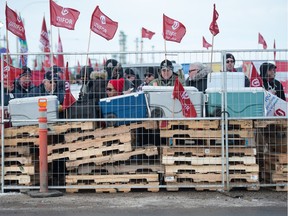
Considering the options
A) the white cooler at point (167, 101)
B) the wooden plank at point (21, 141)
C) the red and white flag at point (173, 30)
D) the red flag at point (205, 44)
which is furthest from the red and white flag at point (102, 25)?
the red flag at point (205, 44)

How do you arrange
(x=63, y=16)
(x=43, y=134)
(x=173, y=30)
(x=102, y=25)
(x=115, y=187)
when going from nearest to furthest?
1. (x=43, y=134)
2. (x=115, y=187)
3. (x=102, y=25)
4. (x=173, y=30)
5. (x=63, y=16)

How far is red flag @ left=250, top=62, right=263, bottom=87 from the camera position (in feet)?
35.0

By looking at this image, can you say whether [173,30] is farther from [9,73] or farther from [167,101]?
[9,73]

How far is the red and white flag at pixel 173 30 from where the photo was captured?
1122 centimetres

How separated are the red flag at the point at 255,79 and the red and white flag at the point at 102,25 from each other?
9.33ft

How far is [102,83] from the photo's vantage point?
34.7ft

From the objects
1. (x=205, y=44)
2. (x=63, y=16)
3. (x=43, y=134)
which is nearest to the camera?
(x=43, y=134)

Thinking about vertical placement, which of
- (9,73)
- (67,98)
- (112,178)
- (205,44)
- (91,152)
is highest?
(205,44)

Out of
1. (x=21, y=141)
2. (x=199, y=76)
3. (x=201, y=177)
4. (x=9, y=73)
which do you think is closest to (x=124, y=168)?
(x=201, y=177)

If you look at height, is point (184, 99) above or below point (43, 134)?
above

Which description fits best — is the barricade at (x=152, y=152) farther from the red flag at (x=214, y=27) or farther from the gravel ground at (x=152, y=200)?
the red flag at (x=214, y=27)

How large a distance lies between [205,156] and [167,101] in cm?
123

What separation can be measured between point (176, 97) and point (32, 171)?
3002 mm

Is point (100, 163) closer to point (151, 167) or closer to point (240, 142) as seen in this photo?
point (151, 167)
